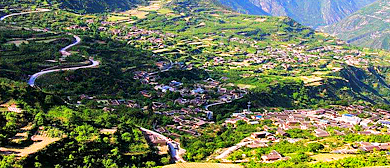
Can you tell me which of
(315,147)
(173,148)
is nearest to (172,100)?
(173,148)

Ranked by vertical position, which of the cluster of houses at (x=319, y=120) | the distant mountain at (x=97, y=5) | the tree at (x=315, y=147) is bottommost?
the cluster of houses at (x=319, y=120)

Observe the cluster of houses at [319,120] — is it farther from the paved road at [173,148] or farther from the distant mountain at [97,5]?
the distant mountain at [97,5]

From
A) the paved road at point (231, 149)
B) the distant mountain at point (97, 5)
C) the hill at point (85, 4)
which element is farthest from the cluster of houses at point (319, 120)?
the distant mountain at point (97, 5)

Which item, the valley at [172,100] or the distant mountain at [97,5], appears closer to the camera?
the valley at [172,100]

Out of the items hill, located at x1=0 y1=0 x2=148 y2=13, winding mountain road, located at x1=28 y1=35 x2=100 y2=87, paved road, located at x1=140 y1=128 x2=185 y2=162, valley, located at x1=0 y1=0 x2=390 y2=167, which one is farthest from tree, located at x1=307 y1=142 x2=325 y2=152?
hill, located at x1=0 y1=0 x2=148 y2=13

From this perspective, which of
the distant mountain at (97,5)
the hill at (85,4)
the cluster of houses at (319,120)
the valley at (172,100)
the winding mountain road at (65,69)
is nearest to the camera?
the valley at (172,100)

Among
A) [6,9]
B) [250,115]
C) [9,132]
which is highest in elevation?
[6,9]

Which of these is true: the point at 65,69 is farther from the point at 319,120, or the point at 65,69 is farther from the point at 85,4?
the point at 85,4

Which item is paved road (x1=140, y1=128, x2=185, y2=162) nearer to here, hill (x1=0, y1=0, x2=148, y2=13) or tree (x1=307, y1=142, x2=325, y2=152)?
tree (x1=307, y1=142, x2=325, y2=152)

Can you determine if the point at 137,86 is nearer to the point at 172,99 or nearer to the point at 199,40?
the point at 172,99

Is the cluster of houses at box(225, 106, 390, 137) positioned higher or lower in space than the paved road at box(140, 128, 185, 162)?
lower

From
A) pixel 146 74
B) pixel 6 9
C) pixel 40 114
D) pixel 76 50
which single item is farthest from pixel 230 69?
pixel 40 114
